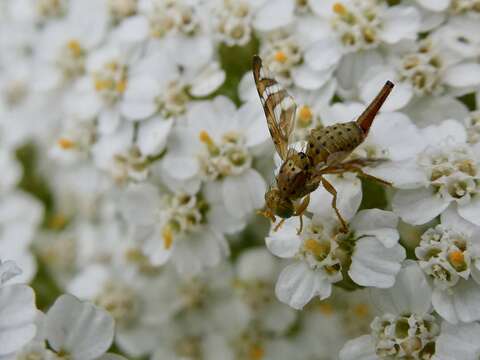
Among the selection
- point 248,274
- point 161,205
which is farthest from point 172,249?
point 248,274

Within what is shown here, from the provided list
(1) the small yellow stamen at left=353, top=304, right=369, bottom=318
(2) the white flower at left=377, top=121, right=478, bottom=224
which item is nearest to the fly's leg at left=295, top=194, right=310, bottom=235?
(2) the white flower at left=377, top=121, right=478, bottom=224

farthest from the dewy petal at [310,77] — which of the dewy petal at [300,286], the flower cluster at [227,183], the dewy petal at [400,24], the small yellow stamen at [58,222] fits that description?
the small yellow stamen at [58,222]

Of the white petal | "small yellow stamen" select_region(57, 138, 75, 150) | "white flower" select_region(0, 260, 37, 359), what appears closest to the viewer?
"white flower" select_region(0, 260, 37, 359)

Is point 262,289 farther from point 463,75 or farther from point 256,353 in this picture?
point 463,75

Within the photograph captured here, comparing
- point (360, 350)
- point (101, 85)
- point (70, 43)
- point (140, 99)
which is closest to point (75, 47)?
point (70, 43)

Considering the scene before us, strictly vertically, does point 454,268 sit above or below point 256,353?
above

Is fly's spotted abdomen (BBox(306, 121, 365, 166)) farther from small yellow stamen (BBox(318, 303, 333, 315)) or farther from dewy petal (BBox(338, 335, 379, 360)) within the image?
small yellow stamen (BBox(318, 303, 333, 315))

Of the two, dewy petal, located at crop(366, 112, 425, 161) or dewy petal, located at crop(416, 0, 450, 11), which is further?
dewy petal, located at crop(416, 0, 450, 11)
